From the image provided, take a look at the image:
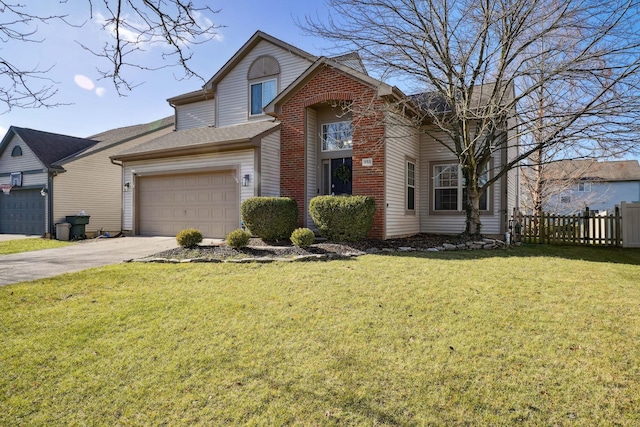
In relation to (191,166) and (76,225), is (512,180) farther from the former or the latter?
(76,225)

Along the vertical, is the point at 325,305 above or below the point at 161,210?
below

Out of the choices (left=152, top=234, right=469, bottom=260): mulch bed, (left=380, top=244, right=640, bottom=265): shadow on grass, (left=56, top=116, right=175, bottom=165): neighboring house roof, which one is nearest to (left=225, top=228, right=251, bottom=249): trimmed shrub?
(left=152, top=234, right=469, bottom=260): mulch bed

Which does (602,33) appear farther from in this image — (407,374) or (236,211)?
(236,211)

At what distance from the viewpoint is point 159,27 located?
14.1ft

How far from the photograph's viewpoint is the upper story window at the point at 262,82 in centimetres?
1462

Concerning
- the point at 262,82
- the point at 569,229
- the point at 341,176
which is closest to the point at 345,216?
the point at 341,176

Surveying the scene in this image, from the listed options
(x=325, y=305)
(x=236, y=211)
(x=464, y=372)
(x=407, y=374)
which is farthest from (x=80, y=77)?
(x=236, y=211)

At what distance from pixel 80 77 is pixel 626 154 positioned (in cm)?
1234

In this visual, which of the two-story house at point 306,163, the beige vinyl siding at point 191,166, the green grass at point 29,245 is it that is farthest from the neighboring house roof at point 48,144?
the two-story house at point 306,163

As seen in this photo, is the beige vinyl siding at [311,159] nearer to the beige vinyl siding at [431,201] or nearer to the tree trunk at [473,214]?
the beige vinyl siding at [431,201]

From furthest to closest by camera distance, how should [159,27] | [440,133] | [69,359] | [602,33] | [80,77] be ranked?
[440,133] < [602,33] < [80,77] < [159,27] < [69,359]

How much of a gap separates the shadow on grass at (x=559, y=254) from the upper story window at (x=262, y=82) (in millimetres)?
9101

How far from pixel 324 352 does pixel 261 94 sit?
13.1 metres

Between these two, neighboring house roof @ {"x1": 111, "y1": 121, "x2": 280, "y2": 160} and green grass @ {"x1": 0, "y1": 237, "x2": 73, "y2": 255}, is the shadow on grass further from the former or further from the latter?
green grass @ {"x1": 0, "y1": 237, "x2": 73, "y2": 255}
